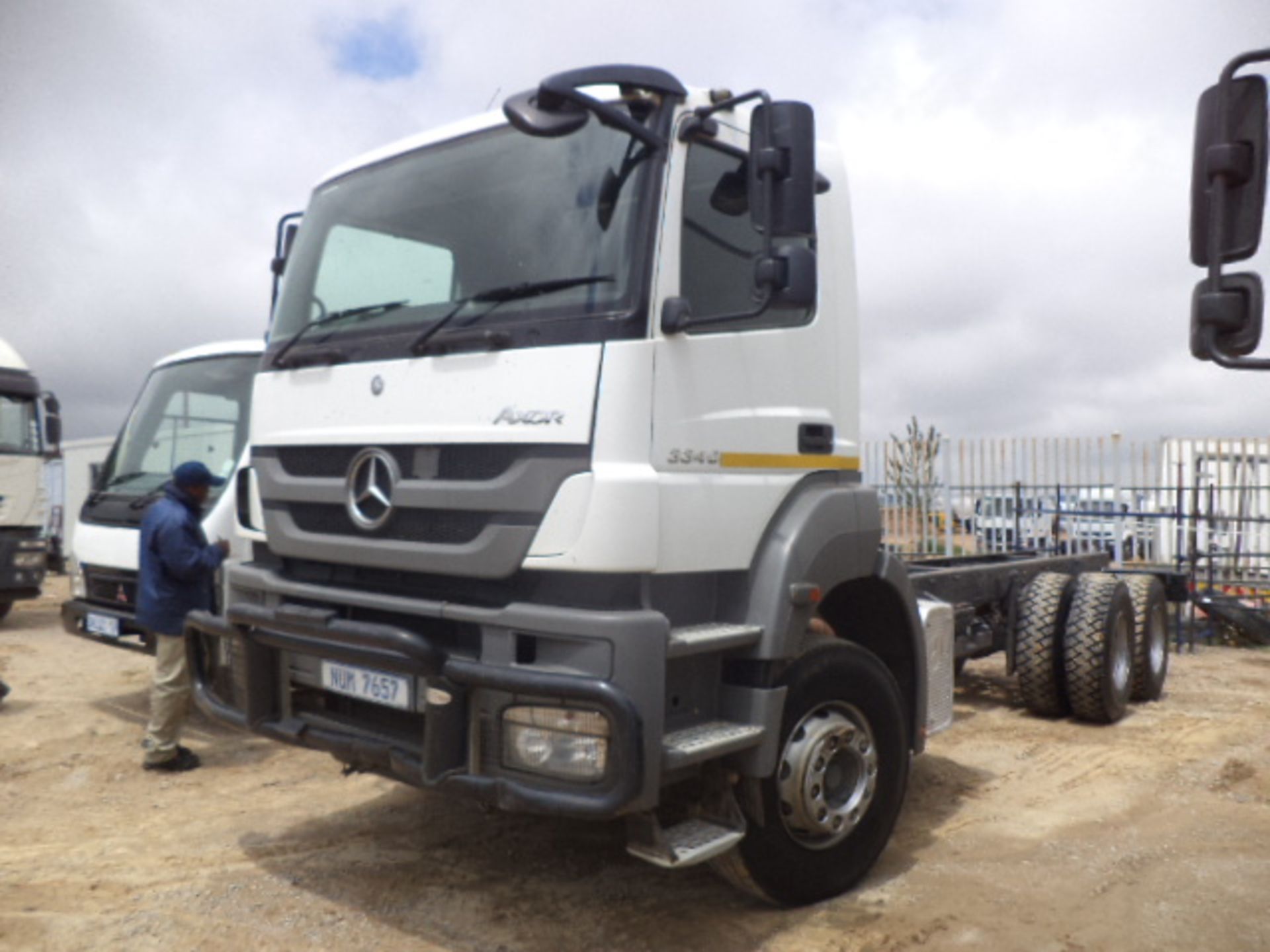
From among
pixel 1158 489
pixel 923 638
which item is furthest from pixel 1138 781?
pixel 1158 489

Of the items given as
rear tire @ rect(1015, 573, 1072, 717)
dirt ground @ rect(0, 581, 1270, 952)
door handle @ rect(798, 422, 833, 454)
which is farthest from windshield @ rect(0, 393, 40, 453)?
door handle @ rect(798, 422, 833, 454)

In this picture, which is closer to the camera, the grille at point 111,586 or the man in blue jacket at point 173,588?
the man in blue jacket at point 173,588

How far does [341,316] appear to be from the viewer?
13.5ft

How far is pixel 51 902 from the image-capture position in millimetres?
4094

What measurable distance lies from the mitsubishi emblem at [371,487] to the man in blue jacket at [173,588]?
256cm

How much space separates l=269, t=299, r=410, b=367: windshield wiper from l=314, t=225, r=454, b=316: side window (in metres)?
0.02

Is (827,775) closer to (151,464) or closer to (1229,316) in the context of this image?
(1229,316)

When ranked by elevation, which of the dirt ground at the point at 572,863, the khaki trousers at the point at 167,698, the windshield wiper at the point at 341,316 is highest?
the windshield wiper at the point at 341,316

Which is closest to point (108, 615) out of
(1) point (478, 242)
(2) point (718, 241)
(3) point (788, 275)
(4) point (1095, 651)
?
(1) point (478, 242)

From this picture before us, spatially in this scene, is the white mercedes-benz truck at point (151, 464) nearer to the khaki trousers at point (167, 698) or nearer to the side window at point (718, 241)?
the khaki trousers at point (167, 698)

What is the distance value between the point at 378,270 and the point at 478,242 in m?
0.56

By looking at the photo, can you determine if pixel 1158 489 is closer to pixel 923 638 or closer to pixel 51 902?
pixel 923 638

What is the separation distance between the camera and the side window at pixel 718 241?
349cm

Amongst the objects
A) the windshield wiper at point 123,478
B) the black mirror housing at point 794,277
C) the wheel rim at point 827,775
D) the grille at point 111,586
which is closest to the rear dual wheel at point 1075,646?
the wheel rim at point 827,775
